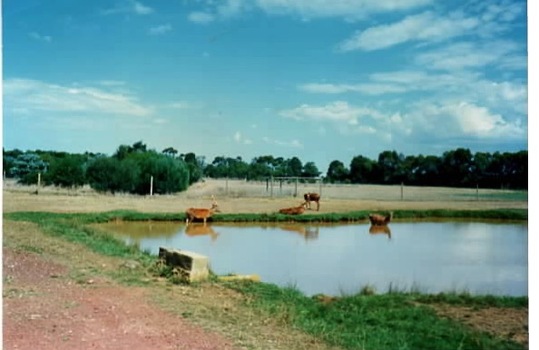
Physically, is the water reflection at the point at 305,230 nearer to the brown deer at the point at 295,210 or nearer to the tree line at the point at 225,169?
the brown deer at the point at 295,210

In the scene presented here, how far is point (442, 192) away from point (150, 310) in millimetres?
3754

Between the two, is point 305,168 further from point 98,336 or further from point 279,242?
point 98,336

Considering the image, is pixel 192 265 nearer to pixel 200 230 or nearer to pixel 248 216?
pixel 200 230

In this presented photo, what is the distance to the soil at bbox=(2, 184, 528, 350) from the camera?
107 inches

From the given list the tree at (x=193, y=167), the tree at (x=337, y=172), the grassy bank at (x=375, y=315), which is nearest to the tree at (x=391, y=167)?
the tree at (x=337, y=172)

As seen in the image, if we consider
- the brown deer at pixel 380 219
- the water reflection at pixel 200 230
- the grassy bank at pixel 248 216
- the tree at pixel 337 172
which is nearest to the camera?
the tree at pixel 337 172

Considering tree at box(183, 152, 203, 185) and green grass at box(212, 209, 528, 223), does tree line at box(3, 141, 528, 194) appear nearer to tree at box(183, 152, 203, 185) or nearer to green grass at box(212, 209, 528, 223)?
tree at box(183, 152, 203, 185)

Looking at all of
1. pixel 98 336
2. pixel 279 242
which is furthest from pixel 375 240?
pixel 98 336

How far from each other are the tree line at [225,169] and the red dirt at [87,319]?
214cm

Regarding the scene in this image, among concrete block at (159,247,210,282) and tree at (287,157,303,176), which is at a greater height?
tree at (287,157,303,176)

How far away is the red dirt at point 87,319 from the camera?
2.66 meters

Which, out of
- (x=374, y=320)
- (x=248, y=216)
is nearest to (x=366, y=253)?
(x=374, y=320)

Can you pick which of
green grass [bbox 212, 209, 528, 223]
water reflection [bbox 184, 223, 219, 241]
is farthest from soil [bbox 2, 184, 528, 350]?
water reflection [bbox 184, 223, 219, 241]

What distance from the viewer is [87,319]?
3.04 meters
